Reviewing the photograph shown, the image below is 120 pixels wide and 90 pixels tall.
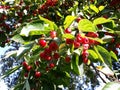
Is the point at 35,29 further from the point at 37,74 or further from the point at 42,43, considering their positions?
the point at 37,74

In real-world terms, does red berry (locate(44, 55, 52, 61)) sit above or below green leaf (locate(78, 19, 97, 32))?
below

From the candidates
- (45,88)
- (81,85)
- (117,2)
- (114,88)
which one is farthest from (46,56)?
(81,85)

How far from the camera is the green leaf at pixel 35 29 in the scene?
6.42 ft

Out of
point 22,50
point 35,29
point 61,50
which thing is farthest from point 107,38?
point 22,50

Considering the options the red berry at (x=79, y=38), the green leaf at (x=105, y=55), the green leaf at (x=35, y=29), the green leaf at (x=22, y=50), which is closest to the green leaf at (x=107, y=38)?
the green leaf at (x=105, y=55)

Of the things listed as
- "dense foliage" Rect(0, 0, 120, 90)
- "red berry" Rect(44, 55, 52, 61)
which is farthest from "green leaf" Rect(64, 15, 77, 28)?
"red berry" Rect(44, 55, 52, 61)

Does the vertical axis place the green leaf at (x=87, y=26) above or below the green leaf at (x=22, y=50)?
above

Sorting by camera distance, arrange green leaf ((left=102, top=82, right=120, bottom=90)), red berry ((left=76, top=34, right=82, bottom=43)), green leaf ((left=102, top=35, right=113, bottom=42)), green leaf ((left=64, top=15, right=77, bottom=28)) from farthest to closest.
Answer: green leaf ((left=102, top=35, right=113, bottom=42)) < green leaf ((left=64, top=15, right=77, bottom=28)) < red berry ((left=76, top=34, right=82, bottom=43)) < green leaf ((left=102, top=82, right=120, bottom=90))

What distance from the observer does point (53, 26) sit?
77.7 inches

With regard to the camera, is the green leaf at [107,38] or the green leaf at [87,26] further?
the green leaf at [107,38]

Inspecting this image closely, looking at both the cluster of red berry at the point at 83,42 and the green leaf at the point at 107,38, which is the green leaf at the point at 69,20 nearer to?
the cluster of red berry at the point at 83,42

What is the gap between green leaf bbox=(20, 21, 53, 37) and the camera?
6.42 feet

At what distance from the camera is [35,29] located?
6.54 ft

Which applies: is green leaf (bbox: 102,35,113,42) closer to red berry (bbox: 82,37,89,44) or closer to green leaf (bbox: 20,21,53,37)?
red berry (bbox: 82,37,89,44)
